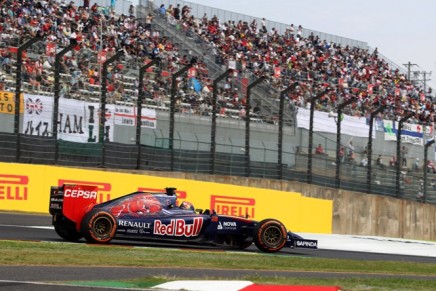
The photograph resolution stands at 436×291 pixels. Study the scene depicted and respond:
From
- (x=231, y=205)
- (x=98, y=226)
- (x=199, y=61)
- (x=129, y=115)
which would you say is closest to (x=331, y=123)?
(x=231, y=205)

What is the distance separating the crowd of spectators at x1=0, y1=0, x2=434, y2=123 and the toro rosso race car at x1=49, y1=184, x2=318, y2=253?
843 cm

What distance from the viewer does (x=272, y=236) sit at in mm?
18953

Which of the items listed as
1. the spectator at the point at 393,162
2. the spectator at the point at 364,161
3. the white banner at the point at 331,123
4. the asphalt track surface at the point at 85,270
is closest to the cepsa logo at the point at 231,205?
the white banner at the point at 331,123

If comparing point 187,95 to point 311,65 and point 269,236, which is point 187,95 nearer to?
point 269,236

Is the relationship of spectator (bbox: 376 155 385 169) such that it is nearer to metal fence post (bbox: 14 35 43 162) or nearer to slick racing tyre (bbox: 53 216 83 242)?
metal fence post (bbox: 14 35 43 162)

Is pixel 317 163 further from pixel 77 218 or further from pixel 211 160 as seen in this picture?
pixel 77 218

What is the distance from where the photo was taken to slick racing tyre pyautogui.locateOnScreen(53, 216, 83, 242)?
1764 centimetres

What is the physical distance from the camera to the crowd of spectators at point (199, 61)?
90.7 feet

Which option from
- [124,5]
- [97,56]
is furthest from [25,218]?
Result: [124,5]

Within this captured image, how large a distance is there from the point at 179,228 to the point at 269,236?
189 centimetres

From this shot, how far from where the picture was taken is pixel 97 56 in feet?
94.1

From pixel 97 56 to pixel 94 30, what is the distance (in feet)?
22.5

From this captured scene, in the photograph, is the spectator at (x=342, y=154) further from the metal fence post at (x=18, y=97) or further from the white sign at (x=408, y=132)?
the metal fence post at (x=18, y=97)

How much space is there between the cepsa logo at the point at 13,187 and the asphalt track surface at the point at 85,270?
105 centimetres
